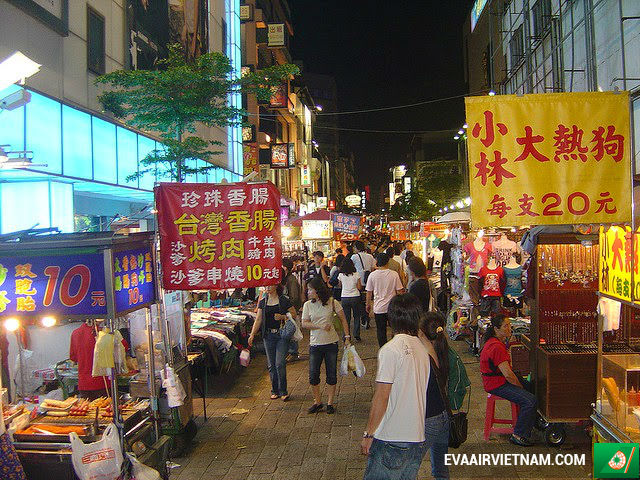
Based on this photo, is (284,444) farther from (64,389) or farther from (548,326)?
(548,326)

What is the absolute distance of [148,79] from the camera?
42.2 ft

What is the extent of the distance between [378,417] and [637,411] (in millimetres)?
2383

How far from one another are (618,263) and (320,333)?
15.0ft

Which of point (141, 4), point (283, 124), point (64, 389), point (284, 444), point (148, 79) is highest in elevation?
point (283, 124)

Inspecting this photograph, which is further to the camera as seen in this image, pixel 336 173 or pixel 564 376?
pixel 336 173

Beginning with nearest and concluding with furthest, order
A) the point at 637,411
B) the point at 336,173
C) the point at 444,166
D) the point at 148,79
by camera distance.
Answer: the point at 637,411 < the point at 148,79 < the point at 444,166 < the point at 336,173

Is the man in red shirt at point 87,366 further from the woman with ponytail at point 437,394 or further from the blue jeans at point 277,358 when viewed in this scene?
the woman with ponytail at point 437,394

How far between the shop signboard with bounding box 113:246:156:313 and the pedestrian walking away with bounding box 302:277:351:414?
2951 millimetres

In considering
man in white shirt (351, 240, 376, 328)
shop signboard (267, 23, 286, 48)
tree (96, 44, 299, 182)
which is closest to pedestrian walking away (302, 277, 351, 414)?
man in white shirt (351, 240, 376, 328)

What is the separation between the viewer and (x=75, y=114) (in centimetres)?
1274

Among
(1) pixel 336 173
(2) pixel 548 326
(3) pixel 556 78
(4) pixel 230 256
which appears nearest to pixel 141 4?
(3) pixel 556 78

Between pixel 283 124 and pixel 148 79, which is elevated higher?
pixel 283 124

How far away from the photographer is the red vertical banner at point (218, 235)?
606 centimetres

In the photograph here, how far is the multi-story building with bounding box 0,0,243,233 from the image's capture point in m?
10.8
